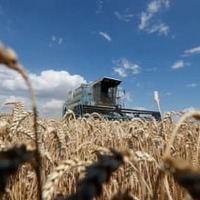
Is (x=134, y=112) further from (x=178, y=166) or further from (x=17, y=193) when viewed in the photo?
(x=178, y=166)

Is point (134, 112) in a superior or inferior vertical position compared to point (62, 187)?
superior

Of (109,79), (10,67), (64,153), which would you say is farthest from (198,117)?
(109,79)

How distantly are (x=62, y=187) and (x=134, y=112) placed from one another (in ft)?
62.9

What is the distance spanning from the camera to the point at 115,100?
70.2 ft

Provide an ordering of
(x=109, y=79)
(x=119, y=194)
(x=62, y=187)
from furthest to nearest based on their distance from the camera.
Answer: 1. (x=109, y=79)
2. (x=62, y=187)
3. (x=119, y=194)

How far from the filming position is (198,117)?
553mm

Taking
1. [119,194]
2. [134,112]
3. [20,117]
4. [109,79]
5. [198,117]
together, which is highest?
[109,79]

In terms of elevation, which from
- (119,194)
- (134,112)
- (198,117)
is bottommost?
(119,194)

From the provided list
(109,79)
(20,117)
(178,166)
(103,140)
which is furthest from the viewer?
(109,79)

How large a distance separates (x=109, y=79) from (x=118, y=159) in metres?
19.8

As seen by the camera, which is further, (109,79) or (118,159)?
(109,79)

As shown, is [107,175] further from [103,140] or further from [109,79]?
[109,79]

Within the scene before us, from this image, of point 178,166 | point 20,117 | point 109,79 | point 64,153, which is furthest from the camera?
point 109,79

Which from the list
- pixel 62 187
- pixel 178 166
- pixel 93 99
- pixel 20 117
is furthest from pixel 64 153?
pixel 93 99
